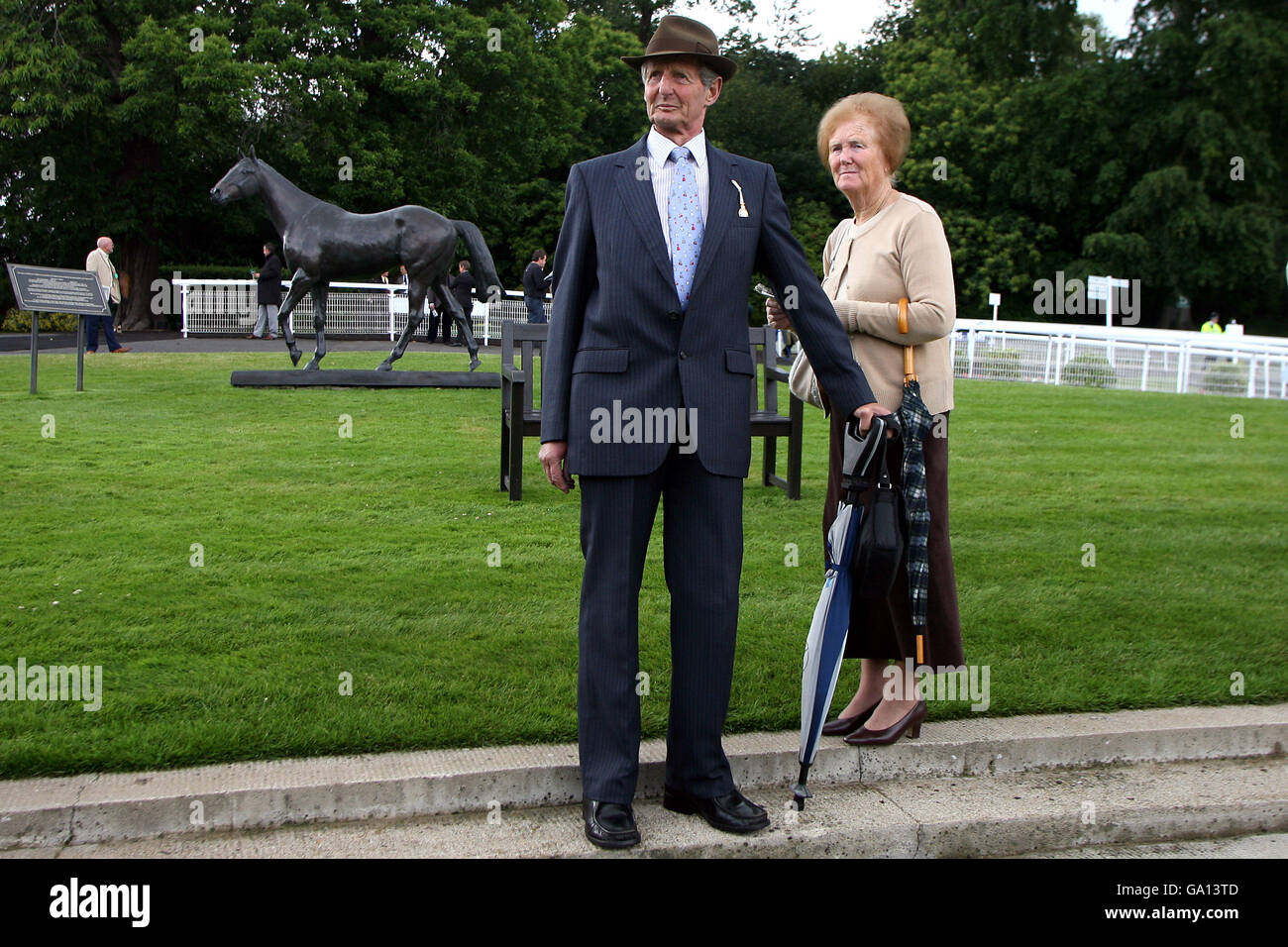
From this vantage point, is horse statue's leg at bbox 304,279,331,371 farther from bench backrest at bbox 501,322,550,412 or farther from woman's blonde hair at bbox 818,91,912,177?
woman's blonde hair at bbox 818,91,912,177

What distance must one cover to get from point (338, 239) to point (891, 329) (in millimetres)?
12133

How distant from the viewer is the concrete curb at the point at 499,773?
362 cm

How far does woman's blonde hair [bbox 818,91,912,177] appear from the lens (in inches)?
169

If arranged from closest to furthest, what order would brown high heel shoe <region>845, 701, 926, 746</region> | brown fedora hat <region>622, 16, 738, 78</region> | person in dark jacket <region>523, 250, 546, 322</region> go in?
1. brown fedora hat <region>622, 16, 738, 78</region>
2. brown high heel shoe <region>845, 701, 926, 746</region>
3. person in dark jacket <region>523, 250, 546, 322</region>

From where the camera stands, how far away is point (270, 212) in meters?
15.7

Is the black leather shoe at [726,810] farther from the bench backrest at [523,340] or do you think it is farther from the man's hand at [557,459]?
the bench backrest at [523,340]

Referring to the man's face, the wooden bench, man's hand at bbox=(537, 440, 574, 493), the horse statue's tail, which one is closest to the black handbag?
man's hand at bbox=(537, 440, 574, 493)

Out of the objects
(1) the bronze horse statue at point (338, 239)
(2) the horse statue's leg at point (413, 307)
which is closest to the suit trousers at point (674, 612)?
(1) the bronze horse statue at point (338, 239)

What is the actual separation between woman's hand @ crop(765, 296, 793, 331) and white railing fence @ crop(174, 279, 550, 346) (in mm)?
23023

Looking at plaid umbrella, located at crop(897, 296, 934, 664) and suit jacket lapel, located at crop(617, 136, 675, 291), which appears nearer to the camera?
suit jacket lapel, located at crop(617, 136, 675, 291)

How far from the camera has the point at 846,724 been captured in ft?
14.8

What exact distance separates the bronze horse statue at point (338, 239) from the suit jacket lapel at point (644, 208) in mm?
11935
